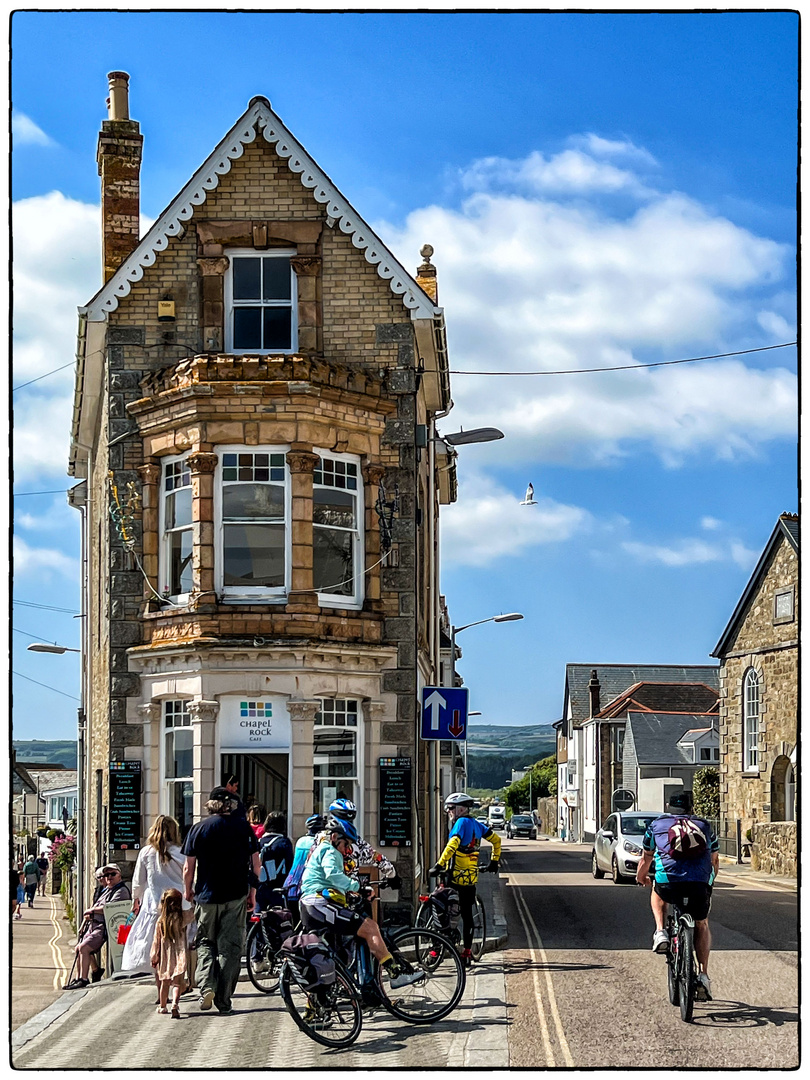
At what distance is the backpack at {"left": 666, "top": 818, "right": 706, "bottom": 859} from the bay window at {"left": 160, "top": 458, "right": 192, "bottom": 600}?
8659 millimetres

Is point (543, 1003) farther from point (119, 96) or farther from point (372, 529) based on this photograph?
point (119, 96)

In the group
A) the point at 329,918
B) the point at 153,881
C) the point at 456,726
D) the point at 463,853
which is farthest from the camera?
the point at 456,726

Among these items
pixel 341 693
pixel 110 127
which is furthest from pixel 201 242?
pixel 341 693

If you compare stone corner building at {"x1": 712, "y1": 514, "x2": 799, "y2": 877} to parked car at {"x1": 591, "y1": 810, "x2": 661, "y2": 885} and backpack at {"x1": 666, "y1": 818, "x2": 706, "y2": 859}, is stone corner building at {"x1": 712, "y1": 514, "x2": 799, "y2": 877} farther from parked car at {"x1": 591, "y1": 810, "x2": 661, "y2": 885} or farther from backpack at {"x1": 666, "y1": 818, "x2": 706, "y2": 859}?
backpack at {"x1": 666, "y1": 818, "x2": 706, "y2": 859}

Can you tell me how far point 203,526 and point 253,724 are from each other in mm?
2607

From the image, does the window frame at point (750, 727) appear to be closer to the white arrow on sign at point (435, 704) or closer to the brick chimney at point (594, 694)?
the white arrow on sign at point (435, 704)

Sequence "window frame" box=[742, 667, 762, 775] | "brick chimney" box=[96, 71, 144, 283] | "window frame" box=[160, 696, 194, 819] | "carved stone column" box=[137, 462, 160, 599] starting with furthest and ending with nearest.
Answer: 1. "window frame" box=[742, 667, 762, 775]
2. "brick chimney" box=[96, 71, 144, 283]
3. "carved stone column" box=[137, 462, 160, 599]
4. "window frame" box=[160, 696, 194, 819]

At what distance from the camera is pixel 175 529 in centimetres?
1969

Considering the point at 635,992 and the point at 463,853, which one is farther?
the point at 463,853

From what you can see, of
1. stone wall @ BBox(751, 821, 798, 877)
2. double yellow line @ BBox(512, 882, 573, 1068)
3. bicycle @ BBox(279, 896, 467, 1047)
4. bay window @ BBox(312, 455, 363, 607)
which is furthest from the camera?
stone wall @ BBox(751, 821, 798, 877)

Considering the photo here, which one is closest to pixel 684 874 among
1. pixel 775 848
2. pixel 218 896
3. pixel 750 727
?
pixel 218 896

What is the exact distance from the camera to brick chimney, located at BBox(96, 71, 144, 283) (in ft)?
76.0

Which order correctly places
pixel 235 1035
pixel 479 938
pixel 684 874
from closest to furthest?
pixel 235 1035
pixel 684 874
pixel 479 938

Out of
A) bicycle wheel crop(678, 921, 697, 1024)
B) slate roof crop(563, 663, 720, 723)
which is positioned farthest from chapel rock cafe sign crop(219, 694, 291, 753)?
slate roof crop(563, 663, 720, 723)
